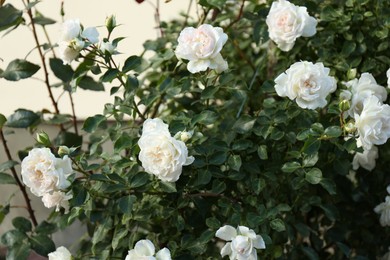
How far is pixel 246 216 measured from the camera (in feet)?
5.78

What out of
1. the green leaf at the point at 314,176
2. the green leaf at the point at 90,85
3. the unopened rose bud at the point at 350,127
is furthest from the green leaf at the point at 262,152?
the green leaf at the point at 90,85

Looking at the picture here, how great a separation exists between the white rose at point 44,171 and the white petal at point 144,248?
0.21 meters

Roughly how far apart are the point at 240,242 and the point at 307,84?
39 centimetres

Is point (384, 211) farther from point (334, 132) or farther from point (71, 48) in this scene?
point (71, 48)

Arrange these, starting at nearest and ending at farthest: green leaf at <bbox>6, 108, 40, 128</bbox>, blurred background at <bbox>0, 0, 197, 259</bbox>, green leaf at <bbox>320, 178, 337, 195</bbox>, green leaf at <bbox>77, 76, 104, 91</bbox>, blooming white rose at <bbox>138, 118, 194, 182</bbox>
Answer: blooming white rose at <bbox>138, 118, 194, 182</bbox> → green leaf at <bbox>320, 178, 337, 195</bbox> → green leaf at <bbox>6, 108, 40, 128</bbox> → green leaf at <bbox>77, 76, 104, 91</bbox> → blurred background at <bbox>0, 0, 197, 259</bbox>

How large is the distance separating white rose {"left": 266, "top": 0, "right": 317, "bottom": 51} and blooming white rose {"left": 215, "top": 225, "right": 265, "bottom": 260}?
50 cm

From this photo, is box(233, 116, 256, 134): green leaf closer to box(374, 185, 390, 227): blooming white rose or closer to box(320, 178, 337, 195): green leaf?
box(320, 178, 337, 195): green leaf

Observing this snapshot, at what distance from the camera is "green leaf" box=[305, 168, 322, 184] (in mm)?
1721

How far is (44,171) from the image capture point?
1.56 m

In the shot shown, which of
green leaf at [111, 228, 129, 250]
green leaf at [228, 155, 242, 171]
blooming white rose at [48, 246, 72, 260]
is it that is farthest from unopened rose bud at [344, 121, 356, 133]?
blooming white rose at [48, 246, 72, 260]

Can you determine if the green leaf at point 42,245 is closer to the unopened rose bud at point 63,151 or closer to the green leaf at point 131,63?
the unopened rose bud at point 63,151

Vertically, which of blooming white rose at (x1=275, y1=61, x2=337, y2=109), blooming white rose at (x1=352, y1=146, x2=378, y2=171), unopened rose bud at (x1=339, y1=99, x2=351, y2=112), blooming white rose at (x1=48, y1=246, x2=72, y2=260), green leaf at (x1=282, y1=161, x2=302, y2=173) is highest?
blooming white rose at (x1=275, y1=61, x2=337, y2=109)

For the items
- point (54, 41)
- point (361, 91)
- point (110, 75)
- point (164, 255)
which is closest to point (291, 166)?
point (361, 91)

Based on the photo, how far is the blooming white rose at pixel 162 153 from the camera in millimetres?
1553
